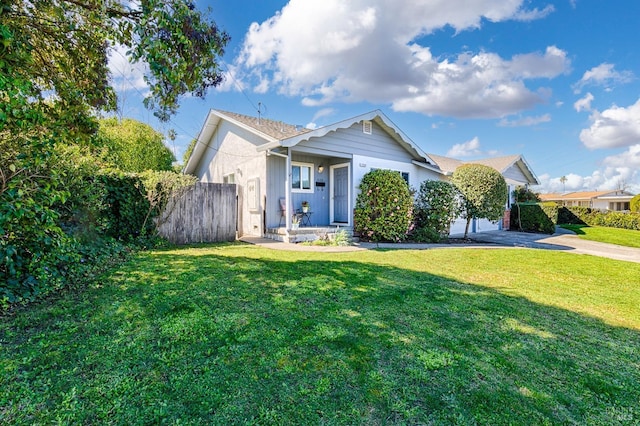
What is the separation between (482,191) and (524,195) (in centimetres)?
1031

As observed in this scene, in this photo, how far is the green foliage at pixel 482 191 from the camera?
11648 mm

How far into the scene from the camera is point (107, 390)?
6.57 feet

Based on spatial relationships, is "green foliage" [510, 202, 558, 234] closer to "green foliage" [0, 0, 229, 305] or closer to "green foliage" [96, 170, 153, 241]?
"green foliage" [0, 0, 229, 305]

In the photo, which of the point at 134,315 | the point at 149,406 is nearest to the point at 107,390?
the point at 149,406

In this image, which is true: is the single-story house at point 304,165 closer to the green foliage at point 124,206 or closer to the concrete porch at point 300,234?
the concrete porch at point 300,234

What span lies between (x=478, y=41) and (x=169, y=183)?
13283mm

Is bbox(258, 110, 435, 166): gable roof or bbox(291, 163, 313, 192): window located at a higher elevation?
bbox(258, 110, 435, 166): gable roof

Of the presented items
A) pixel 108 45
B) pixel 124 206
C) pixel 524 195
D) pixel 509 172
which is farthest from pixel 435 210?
pixel 524 195

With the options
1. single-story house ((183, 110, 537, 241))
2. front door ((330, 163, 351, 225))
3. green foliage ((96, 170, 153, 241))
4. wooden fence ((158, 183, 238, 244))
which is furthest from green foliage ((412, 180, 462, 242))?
green foliage ((96, 170, 153, 241))

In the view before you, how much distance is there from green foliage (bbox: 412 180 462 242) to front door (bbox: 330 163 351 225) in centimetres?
280

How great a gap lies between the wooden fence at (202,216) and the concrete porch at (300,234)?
4.39 ft

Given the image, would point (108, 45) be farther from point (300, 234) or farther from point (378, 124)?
→ point (378, 124)

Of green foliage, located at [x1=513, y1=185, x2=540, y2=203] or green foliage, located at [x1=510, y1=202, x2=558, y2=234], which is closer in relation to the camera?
green foliage, located at [x1=510, y1=202, x2=558, y2=234]

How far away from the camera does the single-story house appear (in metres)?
9.99
